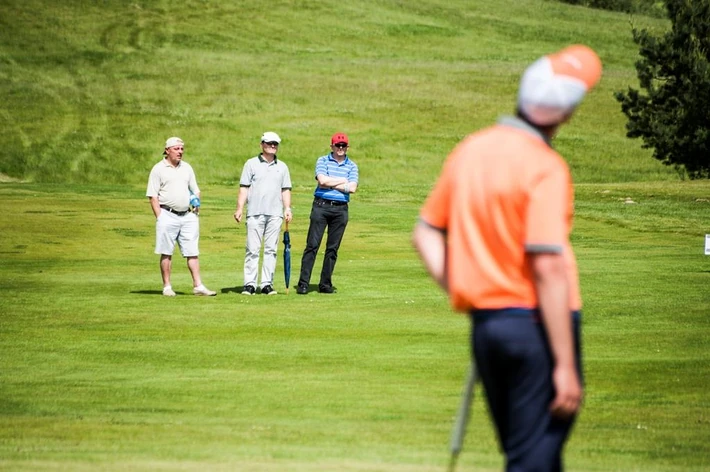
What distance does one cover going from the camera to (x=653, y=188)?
46.8 meters

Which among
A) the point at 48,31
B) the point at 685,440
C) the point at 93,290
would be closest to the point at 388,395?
the point at 685,440

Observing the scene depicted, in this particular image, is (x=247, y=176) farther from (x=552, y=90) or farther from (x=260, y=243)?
(x=552, y=90)

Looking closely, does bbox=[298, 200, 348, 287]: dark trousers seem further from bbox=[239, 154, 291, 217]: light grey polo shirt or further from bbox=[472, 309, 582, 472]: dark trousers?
bbox=[472, 309, 582, 472]: dark trousers

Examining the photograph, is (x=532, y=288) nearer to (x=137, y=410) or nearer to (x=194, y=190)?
(x=137, y=410)

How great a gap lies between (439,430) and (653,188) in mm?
38879

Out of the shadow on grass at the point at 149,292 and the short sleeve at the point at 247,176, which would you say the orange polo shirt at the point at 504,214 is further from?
the shadow on grass at the point at 149,292

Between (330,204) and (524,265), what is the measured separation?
14.7 metres

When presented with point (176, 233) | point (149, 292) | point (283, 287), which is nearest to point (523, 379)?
point (176, 233)

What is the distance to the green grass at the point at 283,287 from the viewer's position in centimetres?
906

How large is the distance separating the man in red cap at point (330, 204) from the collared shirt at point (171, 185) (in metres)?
1.85

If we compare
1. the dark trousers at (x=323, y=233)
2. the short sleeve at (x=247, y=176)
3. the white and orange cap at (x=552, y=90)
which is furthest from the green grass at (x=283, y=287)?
the white and orange cap at (x=552, y=90)

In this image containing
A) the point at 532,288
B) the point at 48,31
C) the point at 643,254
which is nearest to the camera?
the point at 532,288

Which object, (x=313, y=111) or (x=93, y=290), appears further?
(x=313, y=111)

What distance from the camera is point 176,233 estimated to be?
18562mm
